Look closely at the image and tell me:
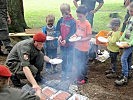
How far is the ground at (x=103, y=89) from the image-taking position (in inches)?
230

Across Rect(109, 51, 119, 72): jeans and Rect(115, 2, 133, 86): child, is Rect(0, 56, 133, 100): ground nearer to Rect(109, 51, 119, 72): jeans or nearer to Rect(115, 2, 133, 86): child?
Rect(115, 2, 133, 86): child

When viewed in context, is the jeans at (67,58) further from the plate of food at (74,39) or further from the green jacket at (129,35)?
the green jacket at (129,35)

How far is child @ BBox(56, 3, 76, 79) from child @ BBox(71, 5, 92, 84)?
0.11 metres

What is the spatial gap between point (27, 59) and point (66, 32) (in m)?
1.35

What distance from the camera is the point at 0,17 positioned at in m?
7.56

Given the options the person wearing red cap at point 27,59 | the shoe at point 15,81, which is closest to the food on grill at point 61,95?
the person wearing red cap at point 27,59

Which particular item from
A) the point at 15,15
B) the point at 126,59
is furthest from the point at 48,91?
the point at 15,15

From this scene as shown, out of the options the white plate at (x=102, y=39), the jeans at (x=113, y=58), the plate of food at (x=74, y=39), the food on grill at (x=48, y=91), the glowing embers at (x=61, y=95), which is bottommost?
the glowing embers at (x=61, y=95)

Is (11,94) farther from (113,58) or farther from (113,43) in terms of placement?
(113,58)

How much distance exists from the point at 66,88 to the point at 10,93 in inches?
81.6

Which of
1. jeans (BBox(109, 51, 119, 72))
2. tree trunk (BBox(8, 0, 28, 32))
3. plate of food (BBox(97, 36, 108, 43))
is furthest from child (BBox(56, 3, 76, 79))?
tree trunk (BBox(8, 0, 28, 32))

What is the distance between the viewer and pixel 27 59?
17.7 ft

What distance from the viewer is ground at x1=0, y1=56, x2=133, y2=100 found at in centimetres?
584

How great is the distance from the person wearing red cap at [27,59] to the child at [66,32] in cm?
66
